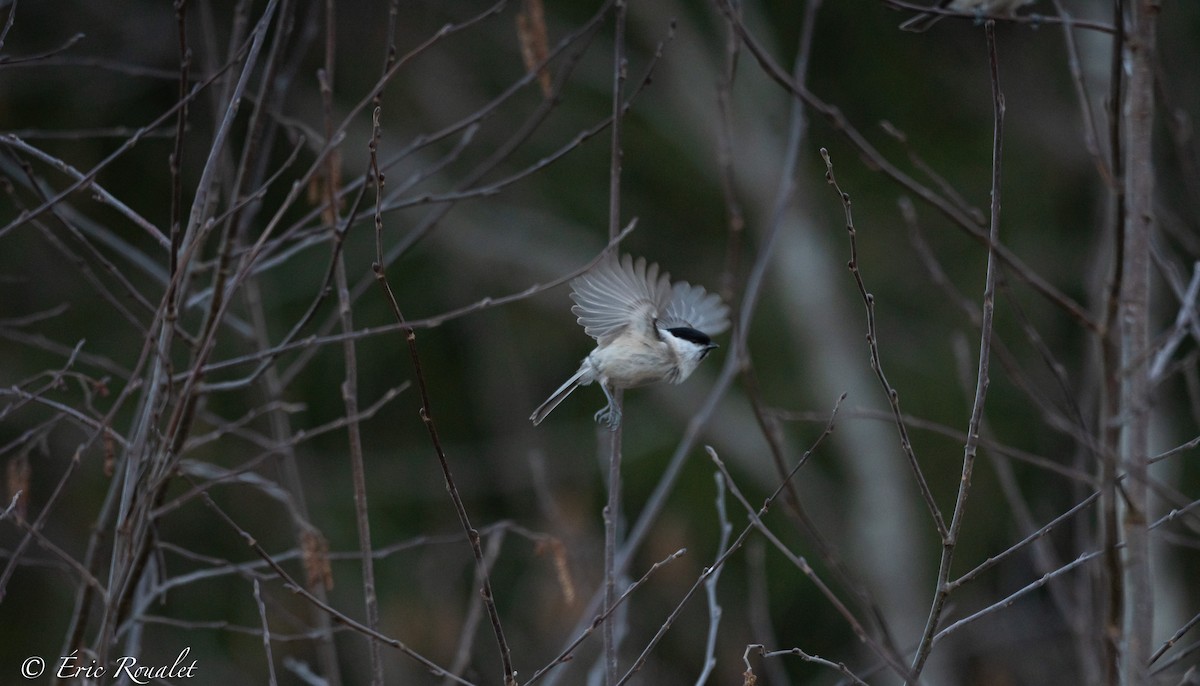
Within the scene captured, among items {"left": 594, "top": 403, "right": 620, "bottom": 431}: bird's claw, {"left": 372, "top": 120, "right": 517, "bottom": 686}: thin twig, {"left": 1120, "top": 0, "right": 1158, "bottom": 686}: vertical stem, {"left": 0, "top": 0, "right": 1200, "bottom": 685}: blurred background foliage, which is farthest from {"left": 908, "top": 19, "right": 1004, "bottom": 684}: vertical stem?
{"left": 0, "top": 0, "right": 1200, "bottom": 685}: blurred background foliage

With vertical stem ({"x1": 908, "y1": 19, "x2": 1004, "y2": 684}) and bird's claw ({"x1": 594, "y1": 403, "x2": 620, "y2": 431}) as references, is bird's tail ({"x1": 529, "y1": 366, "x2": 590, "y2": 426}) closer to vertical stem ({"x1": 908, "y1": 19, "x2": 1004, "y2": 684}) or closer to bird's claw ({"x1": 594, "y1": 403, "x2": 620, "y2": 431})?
bird's claw ({"x1": 594, "y1": 403, "x2": 620, "y2": 431})

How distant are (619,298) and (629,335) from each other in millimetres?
129

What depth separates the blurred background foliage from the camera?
7043mm

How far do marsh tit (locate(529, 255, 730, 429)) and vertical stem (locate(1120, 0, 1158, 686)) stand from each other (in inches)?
56.9

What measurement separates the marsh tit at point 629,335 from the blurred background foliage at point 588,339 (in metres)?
3.57

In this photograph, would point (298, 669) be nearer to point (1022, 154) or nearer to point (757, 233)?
point (757, 233)

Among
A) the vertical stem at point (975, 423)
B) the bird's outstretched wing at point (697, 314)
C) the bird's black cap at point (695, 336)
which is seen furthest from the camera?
the bird's outstretched wing at point (697, 314)

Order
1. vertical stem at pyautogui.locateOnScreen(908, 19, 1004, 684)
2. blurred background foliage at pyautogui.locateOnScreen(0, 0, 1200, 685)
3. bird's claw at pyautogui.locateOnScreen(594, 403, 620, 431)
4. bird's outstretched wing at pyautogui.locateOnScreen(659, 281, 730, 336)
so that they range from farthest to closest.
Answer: blurred background foliage at pyautogui.locateOnScreen(0, 0, 1200, 685)
bird's outstretched wing at pyautogui.locateOnScreen(659, 281, 730, 336)
bird's claw at pyautogui.locateOnScreen(594, 403, 620, 431)
vertical stem at pyautogui.locateOnScreen(908, 19, 1004, 684)

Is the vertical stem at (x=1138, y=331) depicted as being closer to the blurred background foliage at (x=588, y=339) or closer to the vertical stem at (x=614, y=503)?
the vertical stem at (x=614, y=503)

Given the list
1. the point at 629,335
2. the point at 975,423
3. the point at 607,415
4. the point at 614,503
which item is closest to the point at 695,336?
the point at 629,335

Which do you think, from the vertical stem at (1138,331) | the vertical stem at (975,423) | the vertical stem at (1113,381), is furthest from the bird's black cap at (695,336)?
the vertical stem at (1113,381)

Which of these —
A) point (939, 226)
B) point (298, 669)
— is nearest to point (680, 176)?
point (939, 226)

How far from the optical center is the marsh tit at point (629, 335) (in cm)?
286

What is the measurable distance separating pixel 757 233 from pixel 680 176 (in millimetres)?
741
